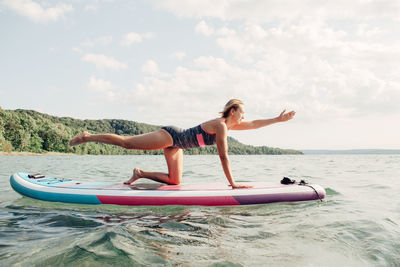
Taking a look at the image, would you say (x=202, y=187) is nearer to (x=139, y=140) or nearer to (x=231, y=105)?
(x=139, y=140)

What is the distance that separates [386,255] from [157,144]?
336 cm

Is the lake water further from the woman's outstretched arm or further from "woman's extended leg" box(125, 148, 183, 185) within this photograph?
the woman's outstretched arm

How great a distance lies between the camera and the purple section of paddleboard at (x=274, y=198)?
481 cm

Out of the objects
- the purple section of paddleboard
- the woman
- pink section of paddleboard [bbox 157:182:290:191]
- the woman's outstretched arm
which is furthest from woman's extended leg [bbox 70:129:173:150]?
the purple section of paddleboard

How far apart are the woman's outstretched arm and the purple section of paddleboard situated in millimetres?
1299

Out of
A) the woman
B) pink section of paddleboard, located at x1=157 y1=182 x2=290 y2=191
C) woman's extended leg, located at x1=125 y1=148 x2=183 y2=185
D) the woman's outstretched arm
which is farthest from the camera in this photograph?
the woman's outstretched arm

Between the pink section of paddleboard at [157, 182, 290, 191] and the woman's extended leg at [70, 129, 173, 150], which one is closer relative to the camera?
the woman's extended leg at [70, 129, 173, 150]

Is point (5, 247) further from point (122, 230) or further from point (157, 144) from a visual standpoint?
point (157, 144)

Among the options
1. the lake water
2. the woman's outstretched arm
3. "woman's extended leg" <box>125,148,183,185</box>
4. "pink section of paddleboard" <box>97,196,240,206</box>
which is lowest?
the lake water

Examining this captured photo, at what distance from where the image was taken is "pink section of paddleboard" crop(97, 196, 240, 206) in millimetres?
4734

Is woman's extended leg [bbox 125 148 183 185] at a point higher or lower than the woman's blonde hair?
lower

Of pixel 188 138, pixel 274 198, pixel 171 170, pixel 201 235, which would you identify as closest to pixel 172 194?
pixel 171 170

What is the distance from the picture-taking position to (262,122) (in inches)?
221

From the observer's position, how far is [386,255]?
9.04 ft
